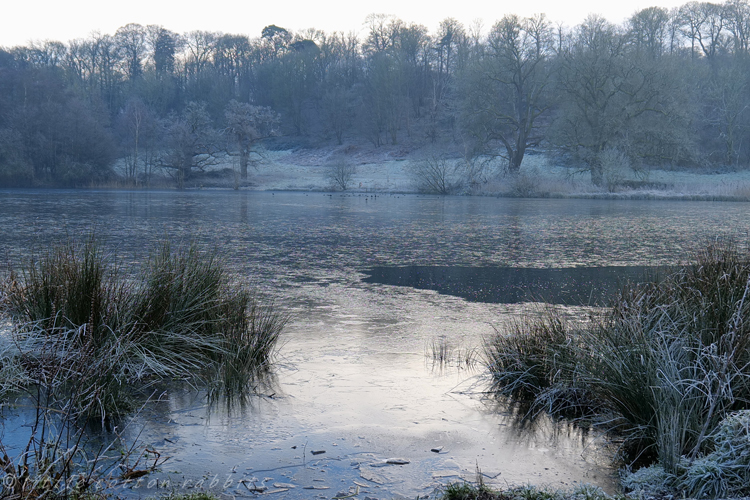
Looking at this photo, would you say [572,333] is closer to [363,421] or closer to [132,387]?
[363,421]

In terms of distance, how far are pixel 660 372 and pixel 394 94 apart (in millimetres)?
63704

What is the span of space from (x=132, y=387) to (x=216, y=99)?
70179 millimetres

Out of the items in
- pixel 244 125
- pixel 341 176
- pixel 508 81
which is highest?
pixel 508 81

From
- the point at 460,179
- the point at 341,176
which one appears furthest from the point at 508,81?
the point at 341,176

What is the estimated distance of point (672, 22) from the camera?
58.4 metres

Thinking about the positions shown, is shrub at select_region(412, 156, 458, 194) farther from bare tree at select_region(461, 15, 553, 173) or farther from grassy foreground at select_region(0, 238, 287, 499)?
grassy foreground at select_region(0, 238, 287, 499)

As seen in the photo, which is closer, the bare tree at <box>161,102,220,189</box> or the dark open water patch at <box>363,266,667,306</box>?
the dark open water patch at <box>363,266,667,306</box>

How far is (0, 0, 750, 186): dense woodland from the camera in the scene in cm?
3881

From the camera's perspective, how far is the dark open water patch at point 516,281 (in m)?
8.85

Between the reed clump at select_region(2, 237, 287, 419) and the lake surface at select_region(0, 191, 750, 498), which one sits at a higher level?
the reed clump at select_region(2, 237, 287, 419)

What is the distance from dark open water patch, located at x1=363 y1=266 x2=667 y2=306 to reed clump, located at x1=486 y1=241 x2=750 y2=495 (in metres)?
3.03

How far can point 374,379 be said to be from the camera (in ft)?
17.5

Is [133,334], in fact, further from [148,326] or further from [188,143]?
[188,143]

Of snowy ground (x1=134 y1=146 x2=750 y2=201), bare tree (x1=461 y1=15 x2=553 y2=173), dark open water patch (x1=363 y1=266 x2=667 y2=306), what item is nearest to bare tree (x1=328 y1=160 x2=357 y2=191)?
snowy ground (x1=134 y1=146 x2=750 y2=201)
